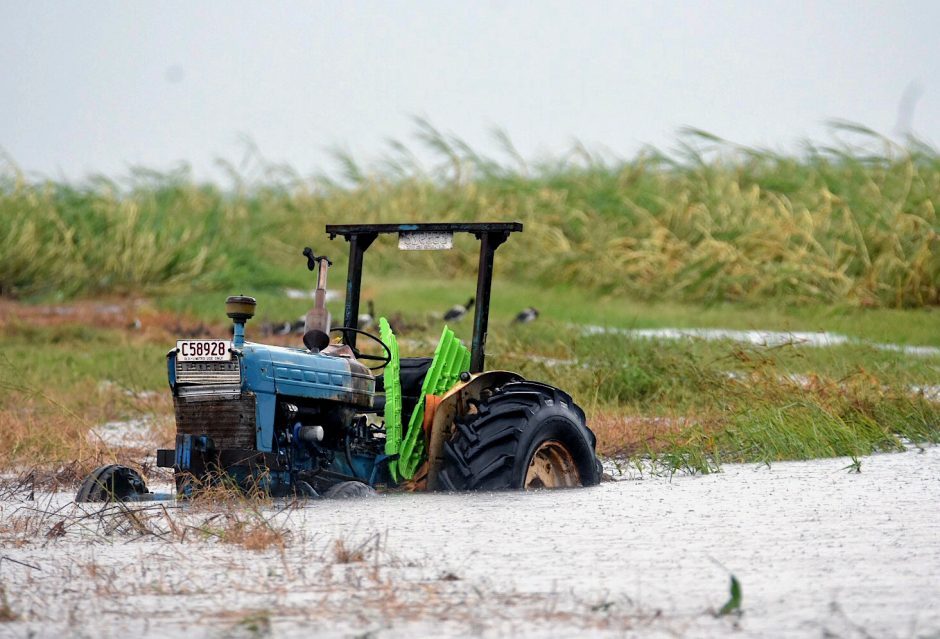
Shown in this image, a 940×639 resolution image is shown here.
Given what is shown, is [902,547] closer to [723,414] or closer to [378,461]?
[378,461]

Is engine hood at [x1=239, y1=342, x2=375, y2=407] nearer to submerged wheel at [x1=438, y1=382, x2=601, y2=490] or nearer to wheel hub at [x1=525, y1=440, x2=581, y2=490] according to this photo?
submerged wheel at [x1=438, y1=382, x2=601, y2=490]

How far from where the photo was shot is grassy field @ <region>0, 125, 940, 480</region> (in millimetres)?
10336

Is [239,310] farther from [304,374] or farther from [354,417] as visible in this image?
[354,417]

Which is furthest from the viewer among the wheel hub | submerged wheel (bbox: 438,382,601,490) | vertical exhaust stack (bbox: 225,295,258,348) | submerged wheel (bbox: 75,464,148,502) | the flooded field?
the wheel hub

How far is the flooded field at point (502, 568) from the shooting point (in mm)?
4418

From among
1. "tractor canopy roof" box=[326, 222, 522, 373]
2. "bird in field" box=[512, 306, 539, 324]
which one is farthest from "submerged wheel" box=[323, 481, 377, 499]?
"bird in field" box=[512, 306, 539, 324]

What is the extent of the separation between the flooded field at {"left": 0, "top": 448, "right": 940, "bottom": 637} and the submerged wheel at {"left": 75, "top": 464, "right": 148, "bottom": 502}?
187 mm

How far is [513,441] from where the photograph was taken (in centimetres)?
711

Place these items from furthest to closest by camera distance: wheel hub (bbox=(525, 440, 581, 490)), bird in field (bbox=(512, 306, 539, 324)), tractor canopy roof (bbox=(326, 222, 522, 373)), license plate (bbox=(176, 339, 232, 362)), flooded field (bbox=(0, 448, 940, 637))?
bird in field (bbox=(512, 306, 539, 324)) → wheel hub (bbox=(525, 440, 581, 490)) → tractor canopy roof (bbox=(326, 222, 522, 373)) → license plate (bbox=(176, 339, 232, 362)) → flooded field (bbox=(0, 448, 940, 637))

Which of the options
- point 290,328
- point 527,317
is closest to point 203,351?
→ point 290,328

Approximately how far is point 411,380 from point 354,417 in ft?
1.18

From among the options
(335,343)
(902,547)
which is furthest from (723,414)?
(902,547)

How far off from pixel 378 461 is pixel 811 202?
689 inches

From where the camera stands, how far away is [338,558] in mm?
5395
